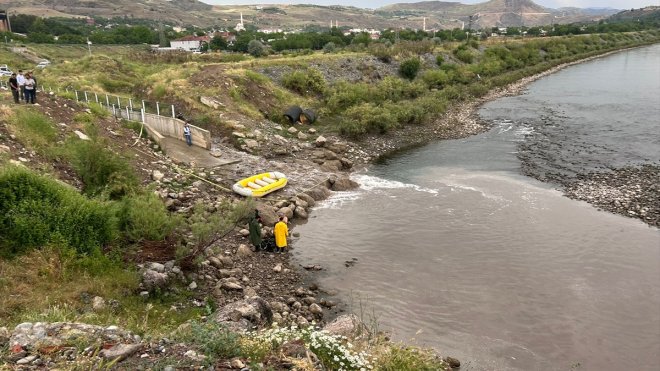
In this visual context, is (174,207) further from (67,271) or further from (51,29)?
(51,29)

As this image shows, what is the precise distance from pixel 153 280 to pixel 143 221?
7.68 ft

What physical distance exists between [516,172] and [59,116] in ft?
80.7

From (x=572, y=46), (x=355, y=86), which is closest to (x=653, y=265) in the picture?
(x=355, y=86)

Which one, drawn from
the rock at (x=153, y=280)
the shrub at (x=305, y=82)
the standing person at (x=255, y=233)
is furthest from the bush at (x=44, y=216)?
the shrub at (x=305, y=82)

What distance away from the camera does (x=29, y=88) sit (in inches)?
862

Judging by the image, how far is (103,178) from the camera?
16.9m

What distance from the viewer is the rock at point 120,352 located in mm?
7273

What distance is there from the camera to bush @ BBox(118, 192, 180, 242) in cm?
1403

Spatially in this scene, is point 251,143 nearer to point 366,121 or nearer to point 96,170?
point 366,121

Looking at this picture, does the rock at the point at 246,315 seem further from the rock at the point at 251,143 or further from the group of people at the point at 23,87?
the group of people at the point at 23,87

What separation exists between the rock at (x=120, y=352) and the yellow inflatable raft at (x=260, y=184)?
43.9 feet

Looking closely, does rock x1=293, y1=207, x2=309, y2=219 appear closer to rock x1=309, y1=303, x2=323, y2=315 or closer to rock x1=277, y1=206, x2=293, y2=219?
rock x1=277, y1=206, x2=293, y2=219

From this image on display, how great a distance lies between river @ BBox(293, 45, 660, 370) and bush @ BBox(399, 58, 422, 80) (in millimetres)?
21535

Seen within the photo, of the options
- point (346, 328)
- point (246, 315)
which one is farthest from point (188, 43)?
→ point (346, 328)
